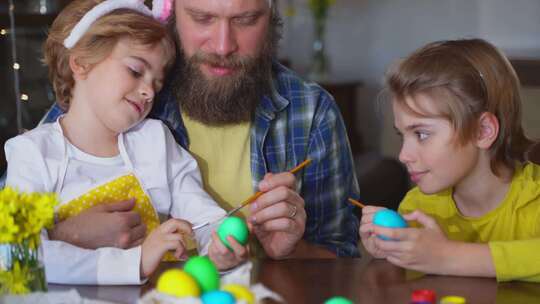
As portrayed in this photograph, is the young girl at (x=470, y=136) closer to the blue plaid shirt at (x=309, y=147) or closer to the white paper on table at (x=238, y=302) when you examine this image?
the blue plaid shirt at (x=309, y=147)

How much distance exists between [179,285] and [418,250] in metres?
0.55

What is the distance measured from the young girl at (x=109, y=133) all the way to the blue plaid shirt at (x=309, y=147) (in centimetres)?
22

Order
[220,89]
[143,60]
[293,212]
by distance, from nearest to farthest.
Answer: [293,212]
[143,60]
[220,89]

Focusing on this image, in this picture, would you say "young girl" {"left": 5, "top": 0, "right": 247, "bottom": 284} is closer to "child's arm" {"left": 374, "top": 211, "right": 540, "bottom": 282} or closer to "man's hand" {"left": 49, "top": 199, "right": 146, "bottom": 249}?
"man's hand" {"left": 49, "top": 199, "right": 146, "bottom": 249}

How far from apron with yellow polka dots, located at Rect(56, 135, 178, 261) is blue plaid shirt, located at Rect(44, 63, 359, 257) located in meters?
0.32

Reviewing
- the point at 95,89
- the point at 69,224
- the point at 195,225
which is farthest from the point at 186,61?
the point at 69,224

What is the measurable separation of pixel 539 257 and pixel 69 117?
1108mm

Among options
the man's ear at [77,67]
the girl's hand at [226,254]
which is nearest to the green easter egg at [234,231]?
the girl's hand at [226,254]

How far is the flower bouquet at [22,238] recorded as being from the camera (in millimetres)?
1306

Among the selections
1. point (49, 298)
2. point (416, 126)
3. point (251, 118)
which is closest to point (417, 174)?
point (416, 126)

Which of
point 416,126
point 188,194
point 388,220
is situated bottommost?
point 188,194

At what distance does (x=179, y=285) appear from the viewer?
4.20 ft

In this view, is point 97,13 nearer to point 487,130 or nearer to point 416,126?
point 416,126

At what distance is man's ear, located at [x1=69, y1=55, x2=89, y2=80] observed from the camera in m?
2.04
